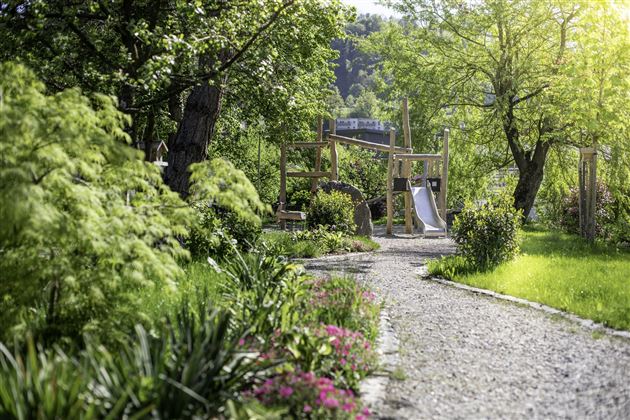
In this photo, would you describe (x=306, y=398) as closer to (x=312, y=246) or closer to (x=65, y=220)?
(x=65, y=220)

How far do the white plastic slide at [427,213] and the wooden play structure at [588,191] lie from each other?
4040mm

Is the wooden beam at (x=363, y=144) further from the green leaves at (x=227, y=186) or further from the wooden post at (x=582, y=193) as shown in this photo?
the green leaves at (x=227, y=186)

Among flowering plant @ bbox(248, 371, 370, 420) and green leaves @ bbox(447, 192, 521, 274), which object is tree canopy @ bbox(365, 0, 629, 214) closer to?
green leaves @ bbox(447, 192, 521, 274)

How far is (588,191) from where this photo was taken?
47.1 feet

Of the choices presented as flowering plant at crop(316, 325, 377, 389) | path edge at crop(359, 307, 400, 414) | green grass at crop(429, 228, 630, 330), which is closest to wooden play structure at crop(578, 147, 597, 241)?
green grass at crop(429, 228, 630, 330)

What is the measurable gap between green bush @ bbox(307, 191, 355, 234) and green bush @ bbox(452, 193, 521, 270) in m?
4.36

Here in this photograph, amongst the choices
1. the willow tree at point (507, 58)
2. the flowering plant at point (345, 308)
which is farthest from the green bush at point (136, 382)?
the willow tree at point (507, 58)

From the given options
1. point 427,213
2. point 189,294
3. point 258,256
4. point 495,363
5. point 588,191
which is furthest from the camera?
point 427,213

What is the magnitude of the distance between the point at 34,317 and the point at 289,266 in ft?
10.1

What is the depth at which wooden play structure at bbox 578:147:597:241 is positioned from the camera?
1416 cm

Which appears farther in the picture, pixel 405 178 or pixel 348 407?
pixel 405 178

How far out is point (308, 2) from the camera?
10.4 m

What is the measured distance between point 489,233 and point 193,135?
15.8ft

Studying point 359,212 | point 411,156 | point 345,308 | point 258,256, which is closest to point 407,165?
point 411,156
